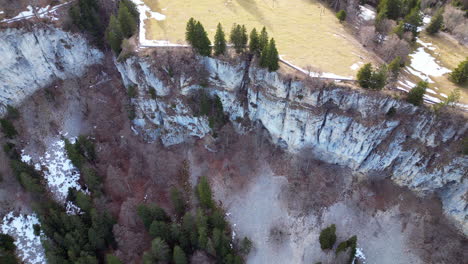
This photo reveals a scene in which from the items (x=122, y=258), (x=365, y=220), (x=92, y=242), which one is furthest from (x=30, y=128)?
(x=365, y=220)

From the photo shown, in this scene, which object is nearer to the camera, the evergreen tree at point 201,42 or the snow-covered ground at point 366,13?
the evergreen tree at point 201,42

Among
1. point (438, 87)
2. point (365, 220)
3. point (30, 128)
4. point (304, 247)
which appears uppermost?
point (438, 87)

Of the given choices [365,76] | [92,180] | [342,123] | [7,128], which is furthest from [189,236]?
[7,128]

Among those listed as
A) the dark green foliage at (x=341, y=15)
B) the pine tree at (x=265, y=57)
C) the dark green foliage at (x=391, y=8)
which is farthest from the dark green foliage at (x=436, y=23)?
the pine tree at (x=265, y=57)

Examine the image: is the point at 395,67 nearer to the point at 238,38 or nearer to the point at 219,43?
the point at 238,38

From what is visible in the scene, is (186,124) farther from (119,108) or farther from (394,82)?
(394,82)

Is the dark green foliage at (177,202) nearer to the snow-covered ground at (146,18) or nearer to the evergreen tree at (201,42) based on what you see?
the evergreen tree at (201,42)
